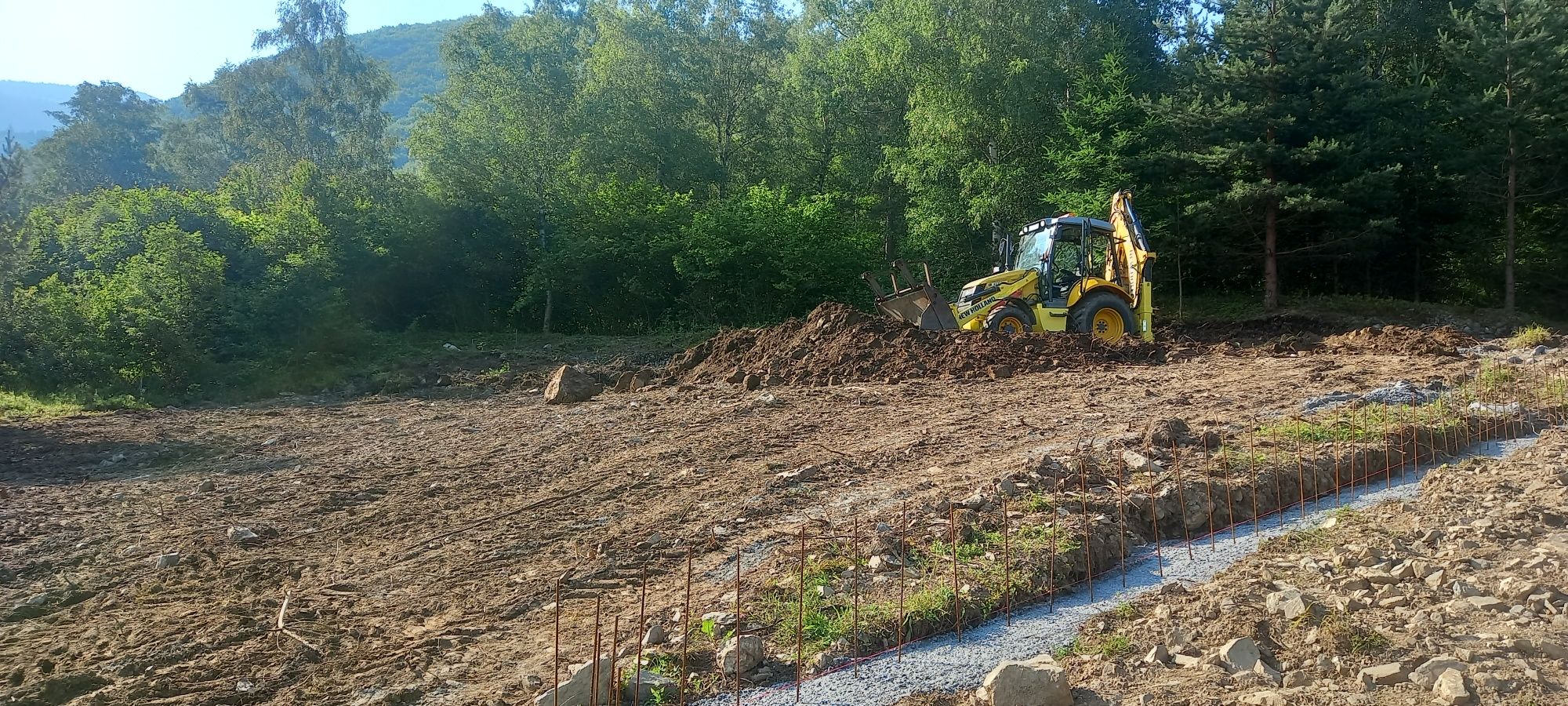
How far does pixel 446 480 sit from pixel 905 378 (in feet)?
19.0

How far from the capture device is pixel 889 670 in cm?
419

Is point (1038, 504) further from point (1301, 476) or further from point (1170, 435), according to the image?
point (1170, 435)


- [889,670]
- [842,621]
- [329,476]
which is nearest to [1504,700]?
[889,670]

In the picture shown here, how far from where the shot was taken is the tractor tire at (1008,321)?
45.8 ft

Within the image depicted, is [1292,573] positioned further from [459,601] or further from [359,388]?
[359,388]

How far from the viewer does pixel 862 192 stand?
2731cm

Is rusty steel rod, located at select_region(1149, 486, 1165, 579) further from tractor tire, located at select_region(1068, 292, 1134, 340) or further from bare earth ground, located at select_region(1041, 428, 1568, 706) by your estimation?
tractor tire, located at select_region(1068, 292, 1134, 340)

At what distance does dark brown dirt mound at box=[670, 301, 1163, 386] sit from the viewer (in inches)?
479

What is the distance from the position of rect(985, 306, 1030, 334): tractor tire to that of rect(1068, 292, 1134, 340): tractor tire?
2.30 feet

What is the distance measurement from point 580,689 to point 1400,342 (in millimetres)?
12943

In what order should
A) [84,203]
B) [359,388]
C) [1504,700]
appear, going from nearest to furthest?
[1504,700] < [359,388] < [84,203]

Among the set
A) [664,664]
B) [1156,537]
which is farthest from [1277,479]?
[664,664]

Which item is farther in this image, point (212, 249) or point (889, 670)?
point (212, 249)

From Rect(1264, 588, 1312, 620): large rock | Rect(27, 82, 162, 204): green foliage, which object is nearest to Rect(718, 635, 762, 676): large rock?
Rect(1264, 588, 1312, 620): large rock
